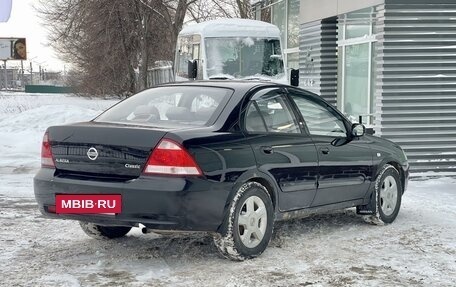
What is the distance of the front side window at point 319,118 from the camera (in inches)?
256

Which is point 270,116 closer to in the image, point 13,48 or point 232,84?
point 232,84

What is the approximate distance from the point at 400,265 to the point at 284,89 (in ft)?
6.38

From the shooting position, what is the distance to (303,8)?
658 inches

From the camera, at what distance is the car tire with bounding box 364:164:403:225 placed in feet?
23.5

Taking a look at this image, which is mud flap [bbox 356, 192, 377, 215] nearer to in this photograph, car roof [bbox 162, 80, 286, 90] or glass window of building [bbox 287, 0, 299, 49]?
car roof [bbox 162, 80, 286, 90]

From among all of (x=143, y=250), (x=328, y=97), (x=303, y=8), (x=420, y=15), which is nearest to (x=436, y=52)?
(x=420, y=15)

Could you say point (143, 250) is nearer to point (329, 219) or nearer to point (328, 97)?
point (329, 219)

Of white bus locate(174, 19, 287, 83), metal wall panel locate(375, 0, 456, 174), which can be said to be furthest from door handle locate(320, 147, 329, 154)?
white bus locate(174, 19, 287, 83)

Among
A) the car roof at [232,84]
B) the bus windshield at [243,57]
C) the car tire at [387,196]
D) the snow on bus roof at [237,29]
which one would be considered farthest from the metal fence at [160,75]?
the car roof at [232,84]

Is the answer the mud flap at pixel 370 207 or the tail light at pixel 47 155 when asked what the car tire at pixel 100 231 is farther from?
the mud flap at pixel 370 207

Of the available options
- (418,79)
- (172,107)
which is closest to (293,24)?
(418,79)

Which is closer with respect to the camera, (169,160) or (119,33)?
(169,160)

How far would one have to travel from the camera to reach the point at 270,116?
607cm

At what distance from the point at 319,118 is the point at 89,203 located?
8.48ft
